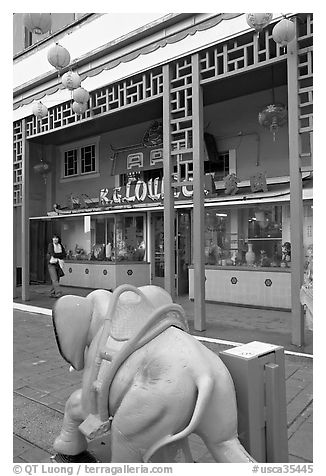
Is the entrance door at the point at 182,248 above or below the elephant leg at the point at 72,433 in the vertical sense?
above

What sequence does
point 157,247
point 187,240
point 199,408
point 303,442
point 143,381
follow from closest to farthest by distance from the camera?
point 199,408
point 143,381
point 303,442
point 187,240
point 157,247

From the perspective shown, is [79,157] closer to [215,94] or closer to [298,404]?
[215,94]

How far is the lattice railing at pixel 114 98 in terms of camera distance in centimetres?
608

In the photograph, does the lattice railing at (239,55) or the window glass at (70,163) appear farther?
the window glass at (70,163)

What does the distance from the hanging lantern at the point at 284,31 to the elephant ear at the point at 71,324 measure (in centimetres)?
389

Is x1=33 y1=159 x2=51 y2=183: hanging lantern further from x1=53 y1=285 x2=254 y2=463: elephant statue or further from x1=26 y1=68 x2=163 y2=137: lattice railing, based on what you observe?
x1=53 y1=285 x2=254 y2=463: elephant statue

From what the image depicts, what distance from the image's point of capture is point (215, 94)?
746 cm

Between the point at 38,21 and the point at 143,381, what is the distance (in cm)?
417

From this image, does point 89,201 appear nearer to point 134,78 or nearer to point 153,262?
point 153,262

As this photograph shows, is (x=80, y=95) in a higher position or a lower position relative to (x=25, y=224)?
higher

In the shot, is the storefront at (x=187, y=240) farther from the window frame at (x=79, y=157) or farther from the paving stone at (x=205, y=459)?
the paving stone at (x=205, y=459)

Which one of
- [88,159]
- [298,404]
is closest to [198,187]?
[298,404]

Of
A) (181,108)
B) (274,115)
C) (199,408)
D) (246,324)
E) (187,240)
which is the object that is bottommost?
(246,324)

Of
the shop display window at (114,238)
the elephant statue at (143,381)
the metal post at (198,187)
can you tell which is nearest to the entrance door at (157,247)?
the shop display window at (114,238)
